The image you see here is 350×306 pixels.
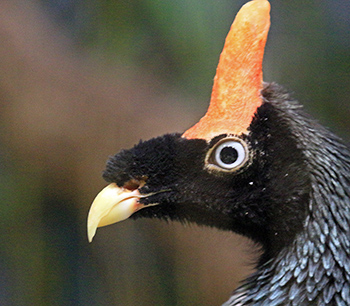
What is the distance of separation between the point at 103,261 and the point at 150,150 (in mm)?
1030

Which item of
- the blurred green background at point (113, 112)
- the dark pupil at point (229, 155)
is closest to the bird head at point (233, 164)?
A: the dark pupil at point (229, 155)

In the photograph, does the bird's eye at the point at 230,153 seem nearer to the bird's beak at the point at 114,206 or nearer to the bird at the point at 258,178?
the bird at the point at 258,178

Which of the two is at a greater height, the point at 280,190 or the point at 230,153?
the point at 230,153

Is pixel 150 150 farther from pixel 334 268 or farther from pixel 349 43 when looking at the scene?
pixel 349 43

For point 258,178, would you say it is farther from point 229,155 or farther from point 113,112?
point 113,112

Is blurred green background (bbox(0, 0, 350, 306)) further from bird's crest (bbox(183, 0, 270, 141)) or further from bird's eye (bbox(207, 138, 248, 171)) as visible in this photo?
bird's eye (bbox(207, 138, 248, 171))

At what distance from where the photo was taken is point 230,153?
1139 millimetres

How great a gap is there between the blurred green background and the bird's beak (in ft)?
1.38

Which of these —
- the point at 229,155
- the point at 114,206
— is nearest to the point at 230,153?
the point at 229,155

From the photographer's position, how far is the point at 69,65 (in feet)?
5.62

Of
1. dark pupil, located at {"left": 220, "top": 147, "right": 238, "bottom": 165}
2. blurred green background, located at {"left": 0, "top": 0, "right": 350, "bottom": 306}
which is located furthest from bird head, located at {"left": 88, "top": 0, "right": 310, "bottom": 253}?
blurred green background, located at {"left": 0, "top": 0, "right": 350, "bottom": 306}

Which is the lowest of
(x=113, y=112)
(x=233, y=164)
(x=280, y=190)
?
(x=280, y=190)

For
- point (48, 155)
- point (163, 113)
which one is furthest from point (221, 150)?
point (48, 155)

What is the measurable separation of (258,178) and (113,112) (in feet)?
2.93
